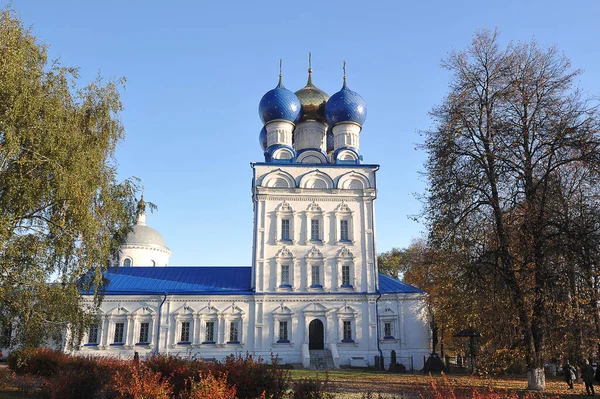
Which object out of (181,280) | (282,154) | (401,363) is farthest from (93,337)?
(401,363)

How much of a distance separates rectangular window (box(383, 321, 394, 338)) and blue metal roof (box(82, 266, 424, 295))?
1671 millimetres

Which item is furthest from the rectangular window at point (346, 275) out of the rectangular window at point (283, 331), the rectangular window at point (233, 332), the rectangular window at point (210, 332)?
the rectangular window at point (210, 332)

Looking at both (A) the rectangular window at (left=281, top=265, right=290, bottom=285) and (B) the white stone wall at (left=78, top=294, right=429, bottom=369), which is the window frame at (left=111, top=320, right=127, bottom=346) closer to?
(B) the white stone wall at (left=78, top=294, right=429, bottom=369)

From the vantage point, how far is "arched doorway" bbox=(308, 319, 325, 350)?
2550 centimetres

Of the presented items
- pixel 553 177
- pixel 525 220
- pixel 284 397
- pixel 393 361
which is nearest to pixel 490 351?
pixel 525 220

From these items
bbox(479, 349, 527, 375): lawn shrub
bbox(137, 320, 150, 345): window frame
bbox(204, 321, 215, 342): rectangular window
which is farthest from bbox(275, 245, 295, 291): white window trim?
bbox(479, 349, 527, 375): lawn shrub

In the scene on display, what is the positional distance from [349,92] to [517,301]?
18.8 m

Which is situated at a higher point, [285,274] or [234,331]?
[285,274]

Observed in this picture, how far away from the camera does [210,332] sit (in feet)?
83.1

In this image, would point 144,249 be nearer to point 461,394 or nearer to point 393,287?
point 393,287

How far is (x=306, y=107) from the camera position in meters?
30.4

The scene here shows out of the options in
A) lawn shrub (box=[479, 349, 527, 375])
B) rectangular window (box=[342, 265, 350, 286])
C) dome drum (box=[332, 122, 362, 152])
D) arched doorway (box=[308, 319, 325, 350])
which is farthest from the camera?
dome drum (box=[332, 122, 362, 152])

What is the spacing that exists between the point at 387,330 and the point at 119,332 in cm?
1412

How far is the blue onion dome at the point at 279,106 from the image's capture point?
28594mm
